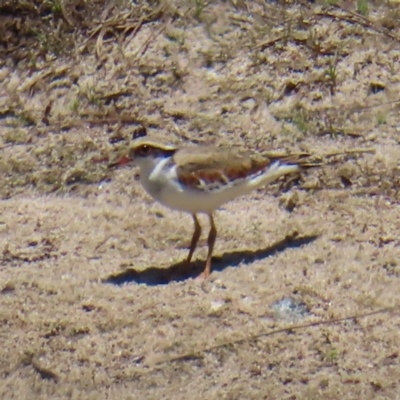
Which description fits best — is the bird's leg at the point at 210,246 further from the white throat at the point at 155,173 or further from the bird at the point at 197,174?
the white throat at the point at 155,173

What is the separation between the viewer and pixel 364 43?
29.6ft

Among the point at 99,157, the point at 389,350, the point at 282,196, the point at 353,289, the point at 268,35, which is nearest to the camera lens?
the point at 389,350

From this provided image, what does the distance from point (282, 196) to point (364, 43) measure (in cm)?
200

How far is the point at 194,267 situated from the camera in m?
7.32

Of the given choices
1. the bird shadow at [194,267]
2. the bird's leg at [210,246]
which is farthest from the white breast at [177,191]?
the bird shadow at [194,267]

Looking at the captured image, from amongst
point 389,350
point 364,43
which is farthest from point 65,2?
point 389,350

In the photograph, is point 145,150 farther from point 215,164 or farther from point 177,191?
point 215,164

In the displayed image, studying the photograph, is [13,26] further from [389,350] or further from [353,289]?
[389,350]

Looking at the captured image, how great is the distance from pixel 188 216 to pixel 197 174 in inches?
42.1

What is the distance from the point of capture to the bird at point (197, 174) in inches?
273

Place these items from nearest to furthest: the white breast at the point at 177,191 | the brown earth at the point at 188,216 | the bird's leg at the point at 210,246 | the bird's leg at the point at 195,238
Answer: the brown earth at the point at 188,216 → the white breast at the point at 177,191 → the bird's leg at the point at 210,246 → the bird's leg at the point at 195,238

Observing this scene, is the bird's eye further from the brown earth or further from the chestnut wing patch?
the brown earth

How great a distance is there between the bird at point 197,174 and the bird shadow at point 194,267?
105 millimetres

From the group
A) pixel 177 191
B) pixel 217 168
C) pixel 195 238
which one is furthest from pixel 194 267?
pixel 217 168
